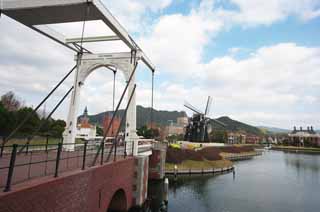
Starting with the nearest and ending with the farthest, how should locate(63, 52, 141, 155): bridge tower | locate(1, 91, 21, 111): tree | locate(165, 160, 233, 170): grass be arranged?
locate(63, 52, 141, 155): bridge tower → locate(165, 160, 233, 170): grass → locate(1, 91, 21, 111): tree

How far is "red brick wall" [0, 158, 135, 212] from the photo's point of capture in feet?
13.1

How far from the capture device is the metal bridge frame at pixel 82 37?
685 cm

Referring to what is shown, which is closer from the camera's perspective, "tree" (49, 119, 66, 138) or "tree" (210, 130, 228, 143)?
"tree" (49, 119, 66, 138)

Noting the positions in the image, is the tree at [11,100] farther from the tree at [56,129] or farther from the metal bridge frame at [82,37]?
the metal bridge frame at [82,37]

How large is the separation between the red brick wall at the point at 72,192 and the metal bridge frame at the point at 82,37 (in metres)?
3.30

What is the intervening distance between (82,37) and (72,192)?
16.9 feet

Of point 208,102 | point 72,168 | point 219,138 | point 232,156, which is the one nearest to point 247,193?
point 72,168

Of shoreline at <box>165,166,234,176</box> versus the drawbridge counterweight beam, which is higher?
the drawbridge counterweight beam

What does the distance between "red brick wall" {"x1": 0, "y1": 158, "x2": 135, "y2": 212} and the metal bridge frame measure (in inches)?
130

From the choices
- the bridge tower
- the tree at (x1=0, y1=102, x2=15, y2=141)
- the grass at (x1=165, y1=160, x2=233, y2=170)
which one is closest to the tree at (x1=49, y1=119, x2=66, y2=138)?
the tree at (x1=0, y1=102, x2=15, y2=141)

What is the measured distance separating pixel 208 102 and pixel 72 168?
60.5 meters

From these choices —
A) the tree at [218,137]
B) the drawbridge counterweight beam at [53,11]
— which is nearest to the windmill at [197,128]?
the tree at [218,137]

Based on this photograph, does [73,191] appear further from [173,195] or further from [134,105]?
[173,195]

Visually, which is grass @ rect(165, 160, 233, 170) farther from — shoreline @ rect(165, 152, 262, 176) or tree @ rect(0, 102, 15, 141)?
tree @ rect(0, 102, 15, 141)
